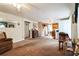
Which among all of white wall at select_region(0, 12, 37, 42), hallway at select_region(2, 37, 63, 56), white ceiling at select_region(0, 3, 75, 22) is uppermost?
white ceiling at select_region(0, 3, 75, 22)

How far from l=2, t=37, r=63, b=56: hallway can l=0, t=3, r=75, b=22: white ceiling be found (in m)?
0.47

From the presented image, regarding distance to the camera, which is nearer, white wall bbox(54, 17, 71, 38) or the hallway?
the hallway

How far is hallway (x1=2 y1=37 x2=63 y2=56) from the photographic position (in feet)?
7.84

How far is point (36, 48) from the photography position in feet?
8.11

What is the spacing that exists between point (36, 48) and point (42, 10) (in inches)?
30.6

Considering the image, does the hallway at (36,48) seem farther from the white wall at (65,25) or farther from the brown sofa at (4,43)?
the white wall at (65,25)

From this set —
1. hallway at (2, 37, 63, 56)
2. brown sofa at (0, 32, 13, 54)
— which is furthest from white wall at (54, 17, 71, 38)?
brown sofa at (0, 32, 13, 54)

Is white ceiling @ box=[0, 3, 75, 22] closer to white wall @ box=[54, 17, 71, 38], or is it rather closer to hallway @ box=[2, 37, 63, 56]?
white wall @ box=[54, 17, 71, 38]

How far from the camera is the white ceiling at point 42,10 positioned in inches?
94.9

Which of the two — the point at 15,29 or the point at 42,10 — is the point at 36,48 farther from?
the point at 42,10

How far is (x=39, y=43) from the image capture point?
261 centimetres

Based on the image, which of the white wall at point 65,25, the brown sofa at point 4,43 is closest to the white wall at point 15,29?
the brown sofa at point 4,43

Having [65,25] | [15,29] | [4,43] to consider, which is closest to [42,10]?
[65,25]

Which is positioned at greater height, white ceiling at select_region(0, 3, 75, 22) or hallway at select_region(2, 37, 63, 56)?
white ceiling at select_region(0, 3, 75, 22)
